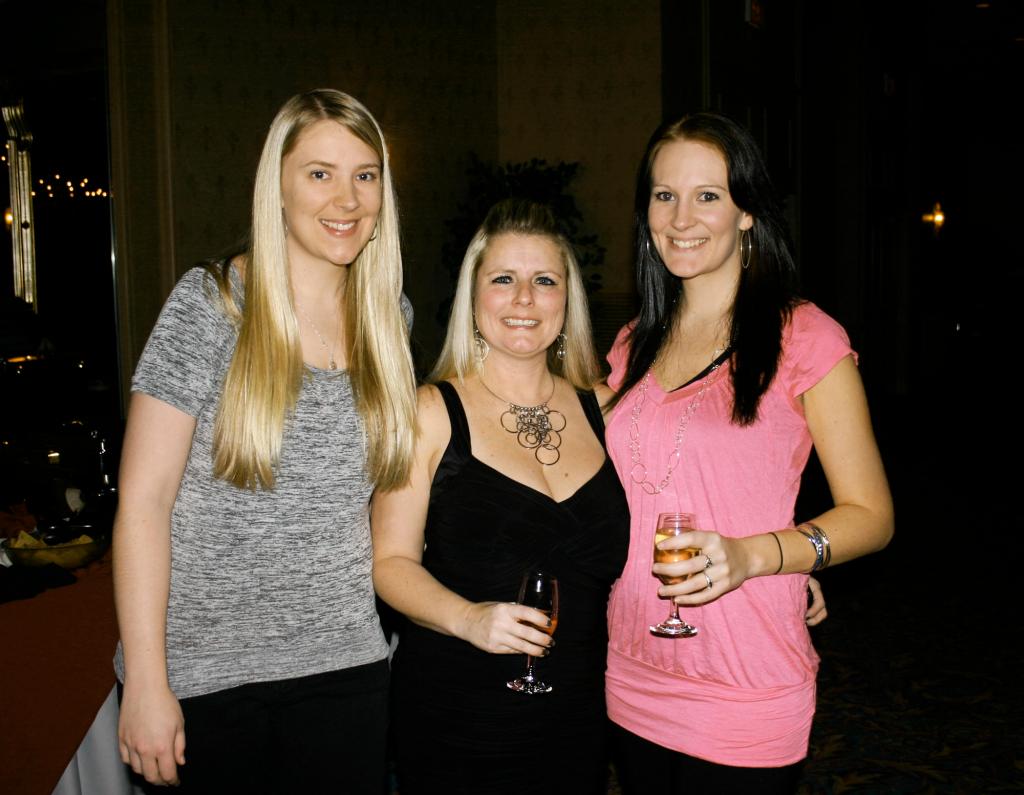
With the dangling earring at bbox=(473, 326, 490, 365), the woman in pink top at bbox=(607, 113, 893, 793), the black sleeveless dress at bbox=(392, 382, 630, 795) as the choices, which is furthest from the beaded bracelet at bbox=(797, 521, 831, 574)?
the dangling earring at bbox=(473, 326, 490, 365)

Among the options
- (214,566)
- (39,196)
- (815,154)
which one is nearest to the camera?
(214,566)

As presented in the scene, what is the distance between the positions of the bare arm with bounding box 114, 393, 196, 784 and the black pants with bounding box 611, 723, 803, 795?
0.94 metres

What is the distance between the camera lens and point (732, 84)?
8.88 m

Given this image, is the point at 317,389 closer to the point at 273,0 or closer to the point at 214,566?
the point at 214,566

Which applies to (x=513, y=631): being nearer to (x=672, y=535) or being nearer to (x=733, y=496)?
(x=672, y=535)

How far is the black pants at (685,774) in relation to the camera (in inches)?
73.6

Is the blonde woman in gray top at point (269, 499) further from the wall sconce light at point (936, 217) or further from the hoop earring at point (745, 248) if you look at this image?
the wall sconce light at point (936, 217)

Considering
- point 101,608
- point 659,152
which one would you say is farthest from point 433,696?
point 659,152

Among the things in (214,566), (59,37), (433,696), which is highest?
(59,37)

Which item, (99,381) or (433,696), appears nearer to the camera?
(433,696)

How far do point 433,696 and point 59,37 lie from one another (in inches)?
203

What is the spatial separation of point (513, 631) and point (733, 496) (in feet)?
1.75

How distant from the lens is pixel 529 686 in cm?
193

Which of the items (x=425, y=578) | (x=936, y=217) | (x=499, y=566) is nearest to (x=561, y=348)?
(x=499, y=566)
